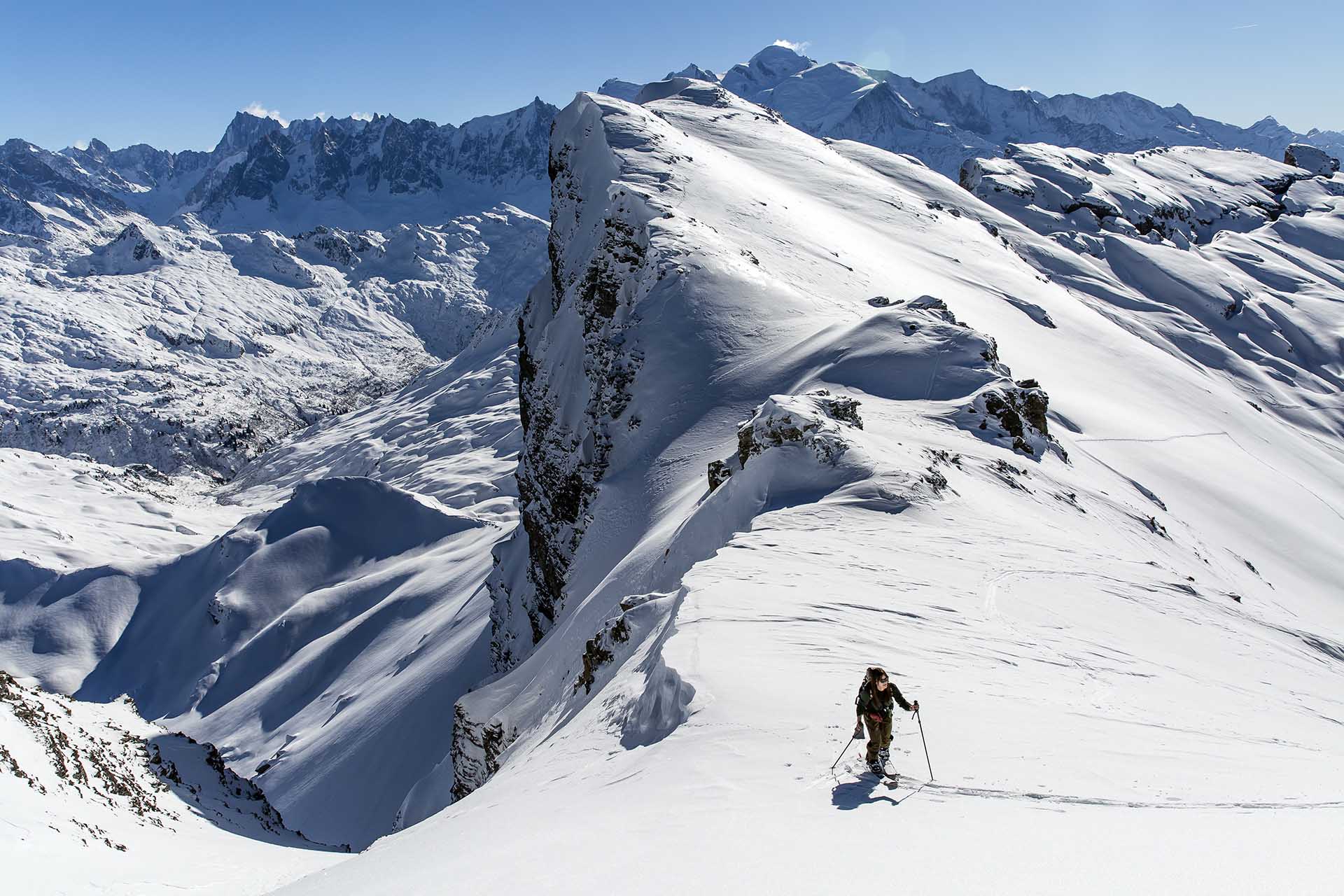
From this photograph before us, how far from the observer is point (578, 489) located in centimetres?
3712

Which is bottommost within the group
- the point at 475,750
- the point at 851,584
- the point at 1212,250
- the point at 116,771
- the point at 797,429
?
the point at 475,750

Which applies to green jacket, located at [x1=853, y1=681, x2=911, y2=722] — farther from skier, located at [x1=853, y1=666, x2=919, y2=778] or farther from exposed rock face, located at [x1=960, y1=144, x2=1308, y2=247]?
exposed rock face, located at [x1=960, y1=144, x2=1308, y2=247]

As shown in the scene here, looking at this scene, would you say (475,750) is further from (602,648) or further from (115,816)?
(115,816)

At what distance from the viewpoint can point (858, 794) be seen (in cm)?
901

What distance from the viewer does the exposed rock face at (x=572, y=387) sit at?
36.9 meters

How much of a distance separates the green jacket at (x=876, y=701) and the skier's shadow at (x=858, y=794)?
2.31ft

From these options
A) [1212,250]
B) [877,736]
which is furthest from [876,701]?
[1212,250]

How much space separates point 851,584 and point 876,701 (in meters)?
6.17

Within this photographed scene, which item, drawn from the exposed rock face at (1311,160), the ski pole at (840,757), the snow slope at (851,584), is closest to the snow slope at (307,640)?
the snow slope at (851,584)

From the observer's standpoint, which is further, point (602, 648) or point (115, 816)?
point (602, 648)

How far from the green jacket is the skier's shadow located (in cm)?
71

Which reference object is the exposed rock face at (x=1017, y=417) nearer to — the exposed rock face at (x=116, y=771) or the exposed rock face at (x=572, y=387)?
the exposed rock face at (x=572, y=387)

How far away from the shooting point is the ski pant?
→ 9312 mm

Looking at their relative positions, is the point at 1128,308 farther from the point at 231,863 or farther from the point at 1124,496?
the point at 231,863
